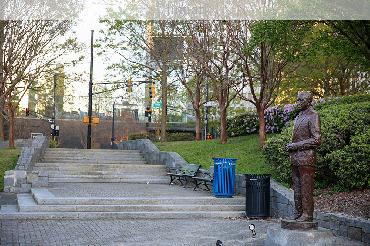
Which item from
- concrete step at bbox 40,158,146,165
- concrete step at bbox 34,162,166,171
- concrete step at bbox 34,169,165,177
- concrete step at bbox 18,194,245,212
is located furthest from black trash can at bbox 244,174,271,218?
concrete step at bbox 40,158,146,165

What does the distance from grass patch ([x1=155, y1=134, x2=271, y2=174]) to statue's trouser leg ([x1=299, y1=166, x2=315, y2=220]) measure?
24.1 ft

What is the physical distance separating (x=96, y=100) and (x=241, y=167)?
4362 centimetres

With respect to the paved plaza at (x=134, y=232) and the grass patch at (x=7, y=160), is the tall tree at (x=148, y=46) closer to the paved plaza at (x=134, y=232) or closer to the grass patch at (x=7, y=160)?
the grass patch at (x=7, y=160)

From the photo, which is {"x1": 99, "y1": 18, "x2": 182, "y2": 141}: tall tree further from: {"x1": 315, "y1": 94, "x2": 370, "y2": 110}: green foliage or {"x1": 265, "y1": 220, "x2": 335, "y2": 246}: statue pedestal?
{"x1": 265, "y1": 220, "x2": 335, "y2": 246}: statue pedestal

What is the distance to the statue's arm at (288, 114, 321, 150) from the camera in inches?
324

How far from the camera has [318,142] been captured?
Result: 8227 millimetres

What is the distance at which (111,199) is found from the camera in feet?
42.8

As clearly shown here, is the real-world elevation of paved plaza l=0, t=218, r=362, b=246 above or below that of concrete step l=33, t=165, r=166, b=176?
below

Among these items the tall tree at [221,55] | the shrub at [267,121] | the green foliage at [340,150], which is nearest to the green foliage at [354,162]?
the green foliage at [340,150]

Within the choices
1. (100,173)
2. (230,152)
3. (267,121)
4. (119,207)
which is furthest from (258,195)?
(267,121)

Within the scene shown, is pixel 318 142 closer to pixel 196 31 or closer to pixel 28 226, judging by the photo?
pixel 28 226

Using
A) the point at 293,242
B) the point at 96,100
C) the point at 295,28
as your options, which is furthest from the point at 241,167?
the point at 96,100

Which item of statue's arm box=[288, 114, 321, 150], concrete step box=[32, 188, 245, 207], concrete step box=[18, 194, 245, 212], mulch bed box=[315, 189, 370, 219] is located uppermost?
statue's arm box=[288, 114, 321, 150]

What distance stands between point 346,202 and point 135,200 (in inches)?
196
